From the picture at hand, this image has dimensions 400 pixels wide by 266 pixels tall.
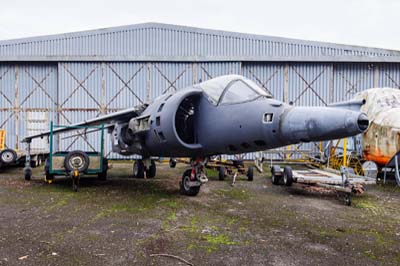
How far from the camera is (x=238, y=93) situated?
20.9 ft

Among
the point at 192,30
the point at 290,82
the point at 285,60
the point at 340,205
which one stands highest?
the point at 192,30

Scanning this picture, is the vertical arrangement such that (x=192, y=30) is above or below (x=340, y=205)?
above

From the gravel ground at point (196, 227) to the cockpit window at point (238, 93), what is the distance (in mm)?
2396

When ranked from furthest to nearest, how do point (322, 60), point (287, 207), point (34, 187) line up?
point (322, 60), point (34, 187), point (287, 207)

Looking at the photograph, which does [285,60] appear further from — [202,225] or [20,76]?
[20,76]

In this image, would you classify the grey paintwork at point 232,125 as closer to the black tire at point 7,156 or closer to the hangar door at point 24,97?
the black tire at point 7,156

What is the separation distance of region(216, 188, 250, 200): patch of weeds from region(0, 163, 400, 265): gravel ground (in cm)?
3

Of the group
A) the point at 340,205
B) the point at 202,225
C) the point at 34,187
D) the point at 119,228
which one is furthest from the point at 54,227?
the point at 340,205

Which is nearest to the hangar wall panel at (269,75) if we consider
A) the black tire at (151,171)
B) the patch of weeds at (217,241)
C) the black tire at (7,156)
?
the black tire at (151,171)

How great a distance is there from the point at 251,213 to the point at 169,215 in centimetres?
175

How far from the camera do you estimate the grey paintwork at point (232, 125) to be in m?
4.85

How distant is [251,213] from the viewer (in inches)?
254

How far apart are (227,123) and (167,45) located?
15095 mm

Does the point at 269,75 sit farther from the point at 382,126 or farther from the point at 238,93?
the point at 238,93
